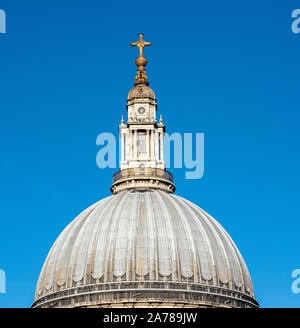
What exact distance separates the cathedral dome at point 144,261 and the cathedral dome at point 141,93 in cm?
1566

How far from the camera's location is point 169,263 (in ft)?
362

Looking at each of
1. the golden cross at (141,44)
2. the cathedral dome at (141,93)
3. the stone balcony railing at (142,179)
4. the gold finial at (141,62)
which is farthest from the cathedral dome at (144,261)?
the golden cross at (141,44)

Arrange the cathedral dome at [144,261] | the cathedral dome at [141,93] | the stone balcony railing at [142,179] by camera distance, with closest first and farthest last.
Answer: the cathedral dome at [144,261], the stone balcony railing at [142,179], the cathedral dome at [141,93]

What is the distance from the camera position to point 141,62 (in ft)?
434

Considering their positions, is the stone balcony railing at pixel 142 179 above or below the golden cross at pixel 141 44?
below

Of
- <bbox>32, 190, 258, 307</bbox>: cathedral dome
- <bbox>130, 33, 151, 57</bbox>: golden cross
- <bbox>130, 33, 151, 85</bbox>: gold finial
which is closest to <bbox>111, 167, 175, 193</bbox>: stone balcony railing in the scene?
<bbox>32, 190, 258, 307</bbox>: cathedral dome

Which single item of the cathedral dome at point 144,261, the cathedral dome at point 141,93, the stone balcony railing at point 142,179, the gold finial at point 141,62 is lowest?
the cathedral dome at point 144,261

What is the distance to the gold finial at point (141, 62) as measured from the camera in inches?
5212

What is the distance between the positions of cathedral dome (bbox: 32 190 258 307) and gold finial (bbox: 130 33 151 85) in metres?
19.7

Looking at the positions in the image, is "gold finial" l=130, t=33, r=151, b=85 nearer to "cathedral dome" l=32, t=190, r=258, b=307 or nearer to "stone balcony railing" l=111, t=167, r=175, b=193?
"stone balcony railing" l=111, t=167, r=175, b=193

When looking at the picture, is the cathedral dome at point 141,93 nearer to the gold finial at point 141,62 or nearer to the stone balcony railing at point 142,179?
the gold finial at point 141,62
